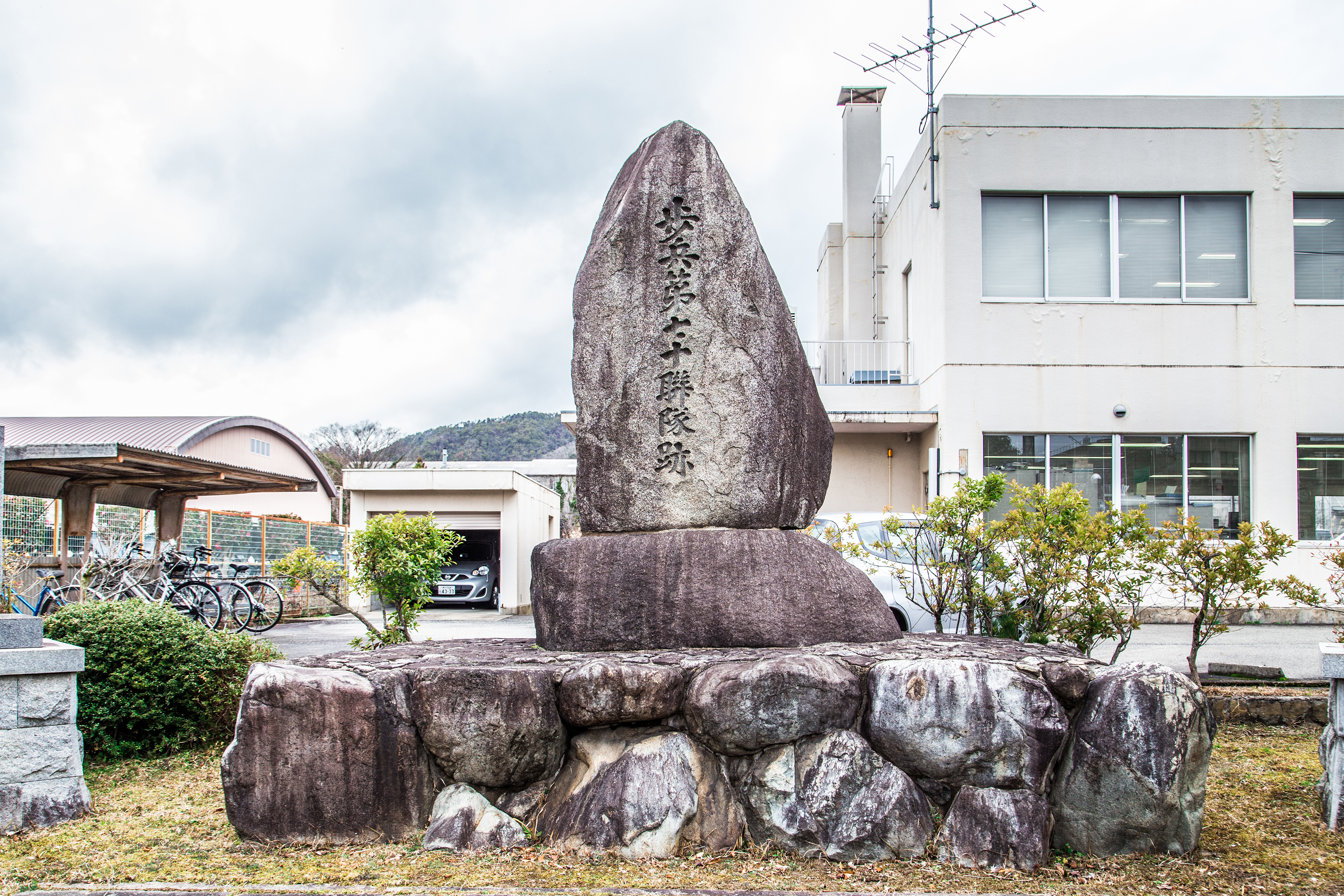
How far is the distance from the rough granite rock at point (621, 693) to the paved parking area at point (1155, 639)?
2.86 metres

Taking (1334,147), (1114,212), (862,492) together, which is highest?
(1334,147)

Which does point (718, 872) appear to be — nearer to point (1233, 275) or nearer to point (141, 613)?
point (141, 613)

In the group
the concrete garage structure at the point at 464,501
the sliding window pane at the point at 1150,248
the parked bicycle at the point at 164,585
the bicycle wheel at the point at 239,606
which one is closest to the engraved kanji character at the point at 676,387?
the sliding window pane at the point at 1150,248

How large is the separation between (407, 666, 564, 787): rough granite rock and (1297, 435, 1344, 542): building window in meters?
12.6

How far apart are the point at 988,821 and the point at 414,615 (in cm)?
484

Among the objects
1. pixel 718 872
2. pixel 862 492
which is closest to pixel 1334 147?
pixel 862 492

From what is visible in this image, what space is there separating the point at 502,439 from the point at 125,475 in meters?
50.1

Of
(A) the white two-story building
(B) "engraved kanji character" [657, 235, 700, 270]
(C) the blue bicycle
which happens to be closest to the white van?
(A) the white two-story building

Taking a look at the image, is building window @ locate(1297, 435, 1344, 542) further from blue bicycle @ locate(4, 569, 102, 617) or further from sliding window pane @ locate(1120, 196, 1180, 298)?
blue bicycle @ locate(4, 569, 102, 617)

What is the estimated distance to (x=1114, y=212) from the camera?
1305cm

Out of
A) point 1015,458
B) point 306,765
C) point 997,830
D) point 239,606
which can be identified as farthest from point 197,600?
point 997,830

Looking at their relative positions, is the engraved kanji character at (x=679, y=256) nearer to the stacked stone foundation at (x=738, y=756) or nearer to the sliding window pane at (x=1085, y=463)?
the stacked stone foundation at (x=738, y=756)

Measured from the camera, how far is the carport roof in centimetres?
984

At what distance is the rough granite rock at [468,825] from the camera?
4133 mm
